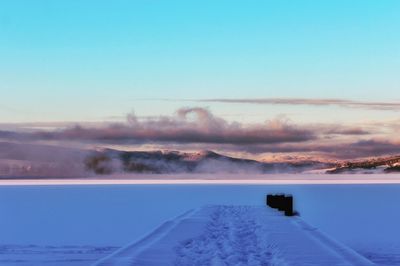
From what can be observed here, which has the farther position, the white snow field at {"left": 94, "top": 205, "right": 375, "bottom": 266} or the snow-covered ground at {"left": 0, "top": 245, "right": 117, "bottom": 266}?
the snow-covered ground at {"left": 0, "top": 245, "right": 117, "bottom": 266}

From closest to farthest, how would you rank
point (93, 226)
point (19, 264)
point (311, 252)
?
1. point (311, 252)
2. point (19, 264)
3. point (93, 226)

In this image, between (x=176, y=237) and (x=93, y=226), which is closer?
(x=176, y=237)

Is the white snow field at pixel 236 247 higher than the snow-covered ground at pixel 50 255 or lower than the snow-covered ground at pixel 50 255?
higher

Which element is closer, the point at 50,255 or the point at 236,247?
the point at 236,247

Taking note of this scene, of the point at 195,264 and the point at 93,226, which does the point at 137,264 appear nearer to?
the point at 195,264

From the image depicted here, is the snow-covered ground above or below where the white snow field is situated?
below

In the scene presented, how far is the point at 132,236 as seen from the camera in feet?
69.9

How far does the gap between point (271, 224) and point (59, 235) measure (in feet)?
23.1

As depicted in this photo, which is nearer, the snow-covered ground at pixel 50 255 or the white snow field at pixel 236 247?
the white snow field at pixel 236 247

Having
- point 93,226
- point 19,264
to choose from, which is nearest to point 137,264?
point 19,264

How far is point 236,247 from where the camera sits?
1299cm

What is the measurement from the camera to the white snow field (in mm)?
10922

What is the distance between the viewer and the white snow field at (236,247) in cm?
1092

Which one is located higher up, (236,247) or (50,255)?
(236,247)
